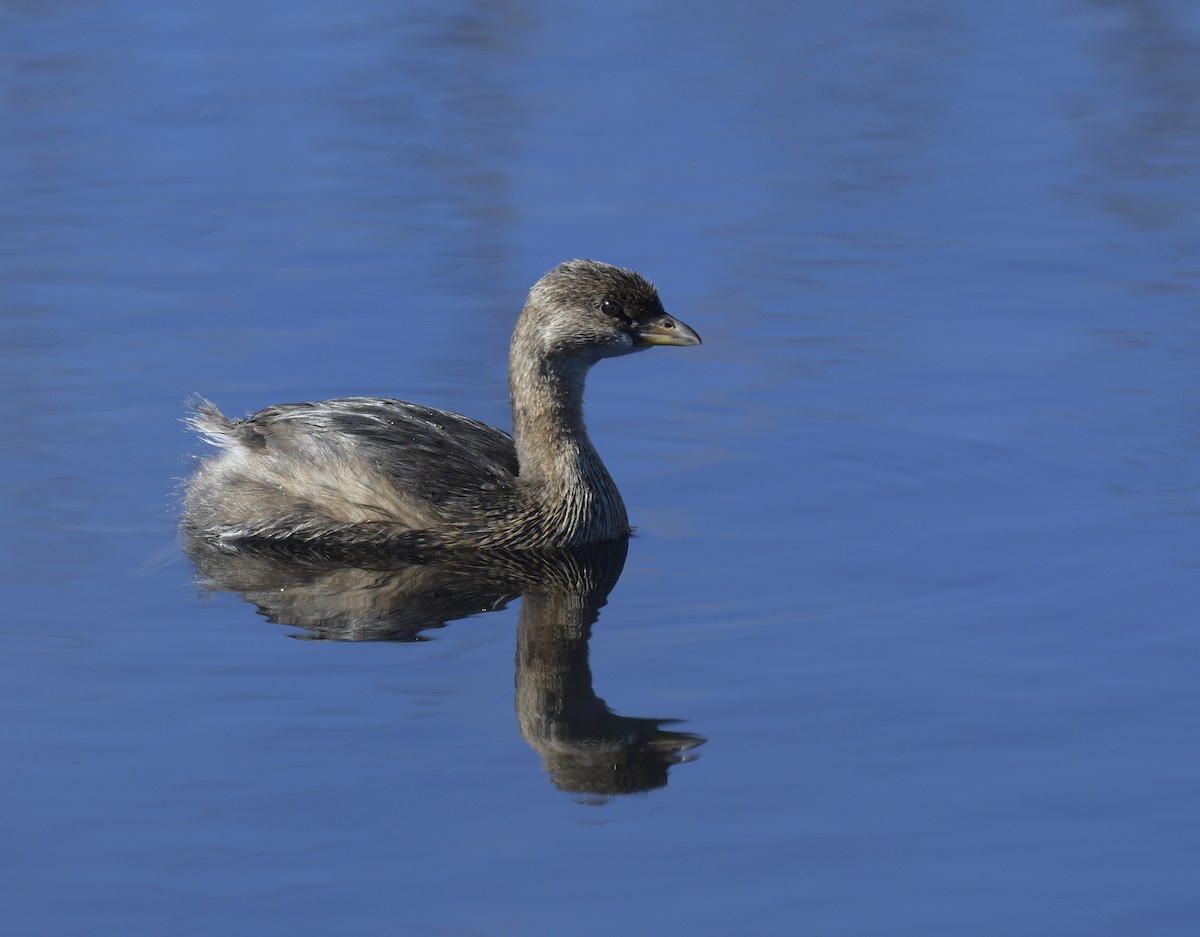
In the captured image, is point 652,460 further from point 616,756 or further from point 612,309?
point 616,756

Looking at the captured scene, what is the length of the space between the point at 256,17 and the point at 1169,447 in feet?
25.1

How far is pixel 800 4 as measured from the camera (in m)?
14.2

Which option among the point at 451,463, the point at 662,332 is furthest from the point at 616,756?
the point at 662,332

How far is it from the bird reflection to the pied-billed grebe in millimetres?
128

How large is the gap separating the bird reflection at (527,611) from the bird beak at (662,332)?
0.80 meters

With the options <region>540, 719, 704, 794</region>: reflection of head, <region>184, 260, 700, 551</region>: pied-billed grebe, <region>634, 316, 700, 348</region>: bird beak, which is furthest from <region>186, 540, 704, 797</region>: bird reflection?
<region>634, 316, 700, 348</region>: bird beak

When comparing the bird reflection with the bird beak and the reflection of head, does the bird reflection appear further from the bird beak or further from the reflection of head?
the bird beak

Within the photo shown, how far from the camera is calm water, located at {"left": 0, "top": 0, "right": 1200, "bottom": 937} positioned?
17.8ft

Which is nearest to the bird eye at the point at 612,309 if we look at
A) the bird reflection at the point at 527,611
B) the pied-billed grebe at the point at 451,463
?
the pied-billed grebe at the point at 451,463

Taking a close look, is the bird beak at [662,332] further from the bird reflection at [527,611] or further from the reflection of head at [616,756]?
the reflection of head at [616,756]

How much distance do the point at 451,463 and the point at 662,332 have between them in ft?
3.12

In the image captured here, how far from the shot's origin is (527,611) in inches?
285

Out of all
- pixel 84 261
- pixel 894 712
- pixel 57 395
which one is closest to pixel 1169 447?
pixel 894 712

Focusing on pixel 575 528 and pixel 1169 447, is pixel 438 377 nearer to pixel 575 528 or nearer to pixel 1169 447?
pixel 575 528
